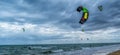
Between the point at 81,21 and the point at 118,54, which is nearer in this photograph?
the point at 81,21

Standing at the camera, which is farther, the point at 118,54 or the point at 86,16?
the point at 118,54

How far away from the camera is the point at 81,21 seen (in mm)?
16688

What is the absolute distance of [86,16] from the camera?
16922 mm

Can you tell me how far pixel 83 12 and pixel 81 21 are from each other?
1.04 m

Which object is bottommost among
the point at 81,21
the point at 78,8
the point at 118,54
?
the point at 118,54

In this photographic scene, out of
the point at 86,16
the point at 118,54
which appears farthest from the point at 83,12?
the point at 118,54

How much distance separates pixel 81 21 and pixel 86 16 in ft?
2.22

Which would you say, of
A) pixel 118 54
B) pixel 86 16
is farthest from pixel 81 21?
pixel 118 54

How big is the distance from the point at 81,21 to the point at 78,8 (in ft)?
3.90

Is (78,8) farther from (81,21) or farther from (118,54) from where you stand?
(118,54)

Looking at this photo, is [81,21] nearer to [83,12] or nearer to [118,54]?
[83,12]

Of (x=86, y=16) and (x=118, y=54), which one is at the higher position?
(x=86, y=16)

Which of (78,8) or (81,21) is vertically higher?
(78,8)

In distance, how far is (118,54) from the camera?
27359 mm
